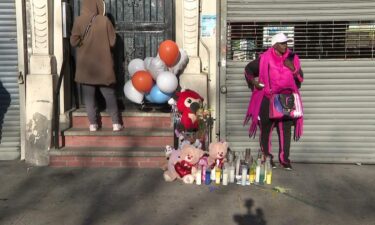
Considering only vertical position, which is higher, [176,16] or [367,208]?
[176,16]

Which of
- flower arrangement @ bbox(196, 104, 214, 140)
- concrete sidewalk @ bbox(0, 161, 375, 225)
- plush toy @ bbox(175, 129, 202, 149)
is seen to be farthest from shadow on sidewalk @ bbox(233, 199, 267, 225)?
flower arrangement @ bbox(196, 104, 214, 140)

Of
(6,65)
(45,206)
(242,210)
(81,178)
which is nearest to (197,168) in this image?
(242,210)

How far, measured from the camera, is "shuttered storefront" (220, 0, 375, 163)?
6383 millimetres

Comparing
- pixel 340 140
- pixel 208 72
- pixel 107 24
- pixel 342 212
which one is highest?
pixel 107 24

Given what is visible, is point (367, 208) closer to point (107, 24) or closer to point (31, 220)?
point (31, 220)

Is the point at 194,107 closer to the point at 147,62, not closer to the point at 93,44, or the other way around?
the point at 147,62

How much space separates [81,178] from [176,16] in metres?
2.53

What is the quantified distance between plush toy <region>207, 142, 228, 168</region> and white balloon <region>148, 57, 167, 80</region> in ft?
4.13

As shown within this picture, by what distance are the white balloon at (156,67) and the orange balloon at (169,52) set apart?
63mm

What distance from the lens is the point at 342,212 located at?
15.4ft

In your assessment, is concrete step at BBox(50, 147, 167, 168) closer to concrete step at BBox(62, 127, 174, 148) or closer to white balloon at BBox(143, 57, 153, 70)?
concrete step at BBox(62, 127, 174, 148)

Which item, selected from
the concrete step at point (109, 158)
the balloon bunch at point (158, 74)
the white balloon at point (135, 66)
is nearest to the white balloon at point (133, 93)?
the balloon bunch at point (158, 74)

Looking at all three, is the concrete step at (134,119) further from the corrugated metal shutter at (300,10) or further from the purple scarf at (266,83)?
the corrugated metal shutter at (300,10)

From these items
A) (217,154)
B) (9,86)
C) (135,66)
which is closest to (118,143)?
(135,66)
